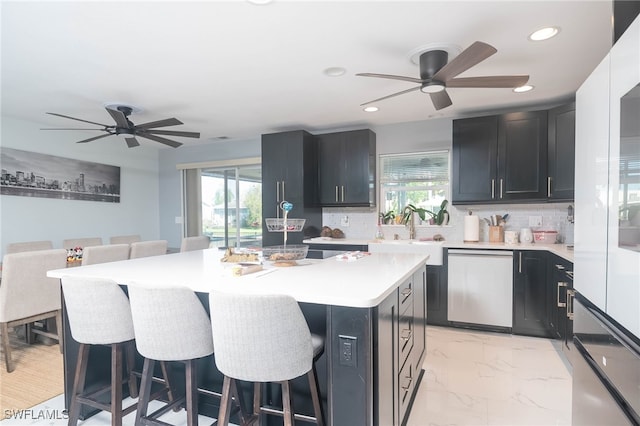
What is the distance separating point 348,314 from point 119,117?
9.91ft

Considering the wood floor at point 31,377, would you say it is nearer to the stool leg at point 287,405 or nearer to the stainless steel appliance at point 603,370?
the stool leg at point 287,405

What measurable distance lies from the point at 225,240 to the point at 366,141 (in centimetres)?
288

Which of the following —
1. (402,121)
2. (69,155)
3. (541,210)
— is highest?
(402,121)

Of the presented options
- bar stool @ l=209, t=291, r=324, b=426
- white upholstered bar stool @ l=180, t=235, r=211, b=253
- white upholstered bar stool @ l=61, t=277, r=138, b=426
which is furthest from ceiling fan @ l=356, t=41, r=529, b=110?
white upholstered bar stool @ l=180, t=235, r=211, b=253

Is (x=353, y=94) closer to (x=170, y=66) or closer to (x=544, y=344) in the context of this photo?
(x=170, y=66)

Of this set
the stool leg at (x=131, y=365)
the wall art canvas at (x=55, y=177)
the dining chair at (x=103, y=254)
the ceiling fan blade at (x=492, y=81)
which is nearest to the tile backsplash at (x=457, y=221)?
the ceiling fan blade at (x=492, y=81)

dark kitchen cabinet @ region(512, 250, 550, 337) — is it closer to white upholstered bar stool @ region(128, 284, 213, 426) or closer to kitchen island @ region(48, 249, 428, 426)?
kitchen island @ region(48, 249, 428, 426)

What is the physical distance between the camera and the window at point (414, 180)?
4352mm

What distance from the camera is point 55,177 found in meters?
4.45

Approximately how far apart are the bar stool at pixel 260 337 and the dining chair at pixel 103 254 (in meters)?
2.35

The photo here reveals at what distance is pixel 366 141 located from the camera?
14.2 feet

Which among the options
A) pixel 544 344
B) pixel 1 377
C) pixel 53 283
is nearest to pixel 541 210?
pixel 544 344

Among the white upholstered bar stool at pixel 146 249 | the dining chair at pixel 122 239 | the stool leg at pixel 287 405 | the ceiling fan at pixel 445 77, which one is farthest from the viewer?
the dining chair at pixel 122 239

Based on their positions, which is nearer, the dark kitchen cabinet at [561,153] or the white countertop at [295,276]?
the white countertop at [295,276]
